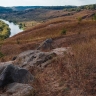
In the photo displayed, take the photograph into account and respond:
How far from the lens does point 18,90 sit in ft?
30.9

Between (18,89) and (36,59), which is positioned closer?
(18,89)

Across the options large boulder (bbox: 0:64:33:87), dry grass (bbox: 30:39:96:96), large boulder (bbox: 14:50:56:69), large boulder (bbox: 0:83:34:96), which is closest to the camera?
dry grass (bbox: 30:39:96:96)

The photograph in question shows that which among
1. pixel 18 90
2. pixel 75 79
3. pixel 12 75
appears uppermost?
pixel 75 79

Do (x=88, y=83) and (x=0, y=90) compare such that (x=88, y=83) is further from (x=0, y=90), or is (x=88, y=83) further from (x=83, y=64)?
(x=0, y=90)

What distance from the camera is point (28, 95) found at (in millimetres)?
8656

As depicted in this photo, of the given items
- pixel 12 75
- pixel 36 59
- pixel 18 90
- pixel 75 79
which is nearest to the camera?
pixel 75 79

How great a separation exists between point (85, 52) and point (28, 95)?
109 inches

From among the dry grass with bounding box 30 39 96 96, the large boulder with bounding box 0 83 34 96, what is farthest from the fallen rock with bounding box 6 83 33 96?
the dry grass with bounding box 30 39 96 96

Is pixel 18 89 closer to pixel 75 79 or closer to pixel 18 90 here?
pixel 18 90

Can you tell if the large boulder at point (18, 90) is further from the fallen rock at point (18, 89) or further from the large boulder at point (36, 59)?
the large boulder at point (36, 59)

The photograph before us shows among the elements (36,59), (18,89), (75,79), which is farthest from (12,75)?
(75,79)

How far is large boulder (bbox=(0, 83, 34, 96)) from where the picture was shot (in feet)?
29.0

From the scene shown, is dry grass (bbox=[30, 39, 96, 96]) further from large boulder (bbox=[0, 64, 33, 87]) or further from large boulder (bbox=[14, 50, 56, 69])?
large boulder (bbox=[14, 50, 56, 69])

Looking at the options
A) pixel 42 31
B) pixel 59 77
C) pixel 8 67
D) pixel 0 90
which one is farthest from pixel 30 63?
pixel 42 31
